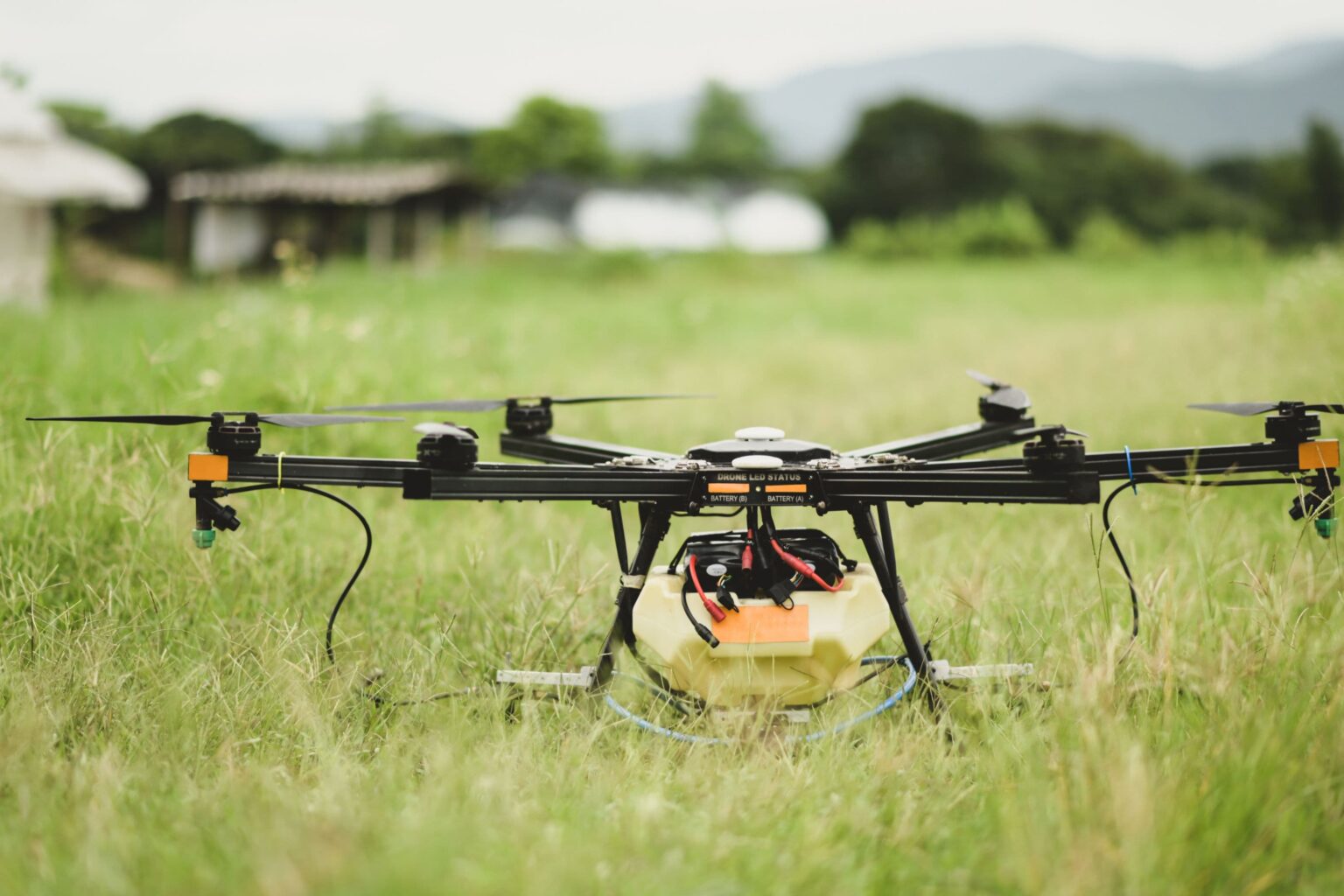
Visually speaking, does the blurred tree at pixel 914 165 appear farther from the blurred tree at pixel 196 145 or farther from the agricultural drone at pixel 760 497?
the agricultural drone at pixel 760 497

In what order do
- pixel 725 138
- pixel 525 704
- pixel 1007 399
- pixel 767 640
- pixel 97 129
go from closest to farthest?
pixel 767 640 < pixel 525 704 < pixel 1007 399 < pixel 97 129 < pixel 725 138

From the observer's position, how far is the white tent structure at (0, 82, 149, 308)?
35.8 feet

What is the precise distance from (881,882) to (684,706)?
74 cm

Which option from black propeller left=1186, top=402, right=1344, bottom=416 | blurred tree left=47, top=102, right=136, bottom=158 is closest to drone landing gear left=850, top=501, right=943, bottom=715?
black propeller left=1186, top=402, right=1344, bottom=416

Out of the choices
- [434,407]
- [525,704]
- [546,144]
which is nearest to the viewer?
[525,704]

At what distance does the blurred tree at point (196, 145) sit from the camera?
99.5ft

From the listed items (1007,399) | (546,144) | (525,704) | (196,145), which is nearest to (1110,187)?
(546,144)

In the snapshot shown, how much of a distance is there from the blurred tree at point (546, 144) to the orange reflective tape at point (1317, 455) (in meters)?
50.5

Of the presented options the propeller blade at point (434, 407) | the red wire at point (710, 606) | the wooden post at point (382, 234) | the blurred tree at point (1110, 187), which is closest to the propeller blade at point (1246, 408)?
the red wire at point (710, 606)

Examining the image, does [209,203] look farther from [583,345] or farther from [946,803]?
[946,803]

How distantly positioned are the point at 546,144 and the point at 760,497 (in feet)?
190

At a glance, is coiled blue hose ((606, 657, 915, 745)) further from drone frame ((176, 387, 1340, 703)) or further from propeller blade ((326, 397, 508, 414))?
propeller blade ((326, 397, 508, 414))

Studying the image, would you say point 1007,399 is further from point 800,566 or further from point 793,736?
point 793,736

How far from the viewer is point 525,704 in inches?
97.0
